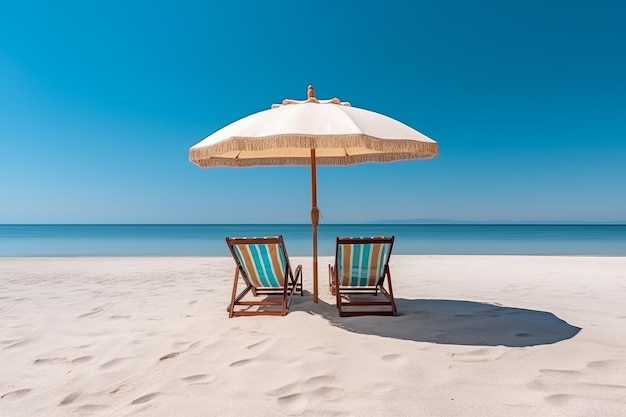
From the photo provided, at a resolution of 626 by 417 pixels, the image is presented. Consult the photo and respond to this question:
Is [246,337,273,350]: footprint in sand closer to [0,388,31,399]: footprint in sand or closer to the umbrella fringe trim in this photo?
[0,388,31,399]: footprint in sand

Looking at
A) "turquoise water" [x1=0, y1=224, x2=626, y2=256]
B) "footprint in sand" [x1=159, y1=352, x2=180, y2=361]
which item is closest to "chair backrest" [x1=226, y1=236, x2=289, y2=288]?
"footprint in sand" [x1=159, y1=352, x2=180, y2=361]

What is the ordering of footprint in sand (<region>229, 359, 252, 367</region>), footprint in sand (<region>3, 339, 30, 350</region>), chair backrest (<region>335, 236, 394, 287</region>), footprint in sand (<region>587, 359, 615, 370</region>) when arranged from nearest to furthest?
footprint in sand (<region>587, 359, 615, 370</region>)
footprint in sand (<region>229, 359, 252, 367</region>)
footprint in sand (<region>3, 339, 30, 350</region>)
chair backrest (<region>335, 236, 394, 287</region>)

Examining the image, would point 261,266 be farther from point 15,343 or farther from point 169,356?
point 15,343

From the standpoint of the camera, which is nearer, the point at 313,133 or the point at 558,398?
the point at 558,398

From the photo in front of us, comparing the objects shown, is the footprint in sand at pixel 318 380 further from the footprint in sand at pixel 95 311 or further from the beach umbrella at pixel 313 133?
the footprint in sand at pixel 95 311

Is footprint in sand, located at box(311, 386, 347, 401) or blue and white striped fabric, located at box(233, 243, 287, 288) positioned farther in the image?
blue and white striped fabric, located at box(233, 243, 287, 288)

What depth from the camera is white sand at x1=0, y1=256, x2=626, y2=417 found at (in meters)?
1.97

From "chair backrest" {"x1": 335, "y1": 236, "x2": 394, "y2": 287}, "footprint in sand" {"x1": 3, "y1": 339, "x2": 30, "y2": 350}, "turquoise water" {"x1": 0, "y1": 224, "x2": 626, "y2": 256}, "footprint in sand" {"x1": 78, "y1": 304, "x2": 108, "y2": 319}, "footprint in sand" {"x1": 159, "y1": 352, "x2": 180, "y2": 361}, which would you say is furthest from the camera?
"turquoise water" {"x1": 0, "y1": 224, "x2": 626, "y2": 256}

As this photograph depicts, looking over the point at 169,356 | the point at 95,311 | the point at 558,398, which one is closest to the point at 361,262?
the point at 169,356

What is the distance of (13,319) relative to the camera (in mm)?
3781

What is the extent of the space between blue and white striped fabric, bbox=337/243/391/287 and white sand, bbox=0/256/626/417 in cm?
42

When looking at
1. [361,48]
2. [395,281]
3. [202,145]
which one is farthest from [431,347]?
[361,48]

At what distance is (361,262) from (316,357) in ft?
4.50

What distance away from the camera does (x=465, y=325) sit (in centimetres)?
333
